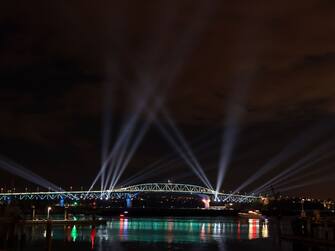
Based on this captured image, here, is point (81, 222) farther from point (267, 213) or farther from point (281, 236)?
point (267, 213)

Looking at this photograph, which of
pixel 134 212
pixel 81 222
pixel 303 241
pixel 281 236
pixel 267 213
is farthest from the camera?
pixel 134 212

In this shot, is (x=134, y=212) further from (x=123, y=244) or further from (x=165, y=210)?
(x=123, y=244)

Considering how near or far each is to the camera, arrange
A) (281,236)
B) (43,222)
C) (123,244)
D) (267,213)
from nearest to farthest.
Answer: (123,244) < (281,236) < (43,222) < (267,213)

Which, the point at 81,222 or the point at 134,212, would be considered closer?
the point at 81,222

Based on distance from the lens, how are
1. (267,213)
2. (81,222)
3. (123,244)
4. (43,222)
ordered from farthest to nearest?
1. (267,213)
2. (81,222)
3. (43,222)
4. (123,244)

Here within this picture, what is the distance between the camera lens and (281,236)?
45.3 meters

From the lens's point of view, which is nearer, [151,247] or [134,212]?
[151,247]

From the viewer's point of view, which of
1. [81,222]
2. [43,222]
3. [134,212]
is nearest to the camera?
[43,222]

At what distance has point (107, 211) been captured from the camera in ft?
577

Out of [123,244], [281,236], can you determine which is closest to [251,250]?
[281,236]

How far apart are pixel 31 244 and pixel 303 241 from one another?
72.0 feet

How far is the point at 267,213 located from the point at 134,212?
1998 inches

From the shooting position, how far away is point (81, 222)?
79250 mm

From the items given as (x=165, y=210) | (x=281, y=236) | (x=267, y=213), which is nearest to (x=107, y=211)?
(x=165, y=210)
